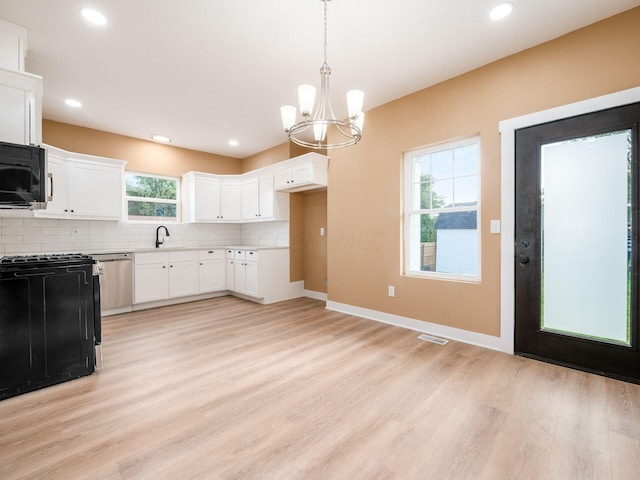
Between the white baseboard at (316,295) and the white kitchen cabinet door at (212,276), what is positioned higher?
the white kitchen cabinet door at (212,276)

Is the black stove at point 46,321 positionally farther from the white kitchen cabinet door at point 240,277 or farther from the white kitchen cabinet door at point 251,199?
the white kitchen cabinet door at point 251,199

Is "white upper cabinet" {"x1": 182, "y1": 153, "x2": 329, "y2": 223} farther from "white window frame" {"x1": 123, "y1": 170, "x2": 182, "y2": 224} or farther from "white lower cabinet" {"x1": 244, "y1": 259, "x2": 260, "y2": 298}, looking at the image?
"white lower cabinet" {"x1": 244, "y1": 259, "x2": 260, "y2": 298}

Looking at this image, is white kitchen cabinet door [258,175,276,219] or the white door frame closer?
the white door frame

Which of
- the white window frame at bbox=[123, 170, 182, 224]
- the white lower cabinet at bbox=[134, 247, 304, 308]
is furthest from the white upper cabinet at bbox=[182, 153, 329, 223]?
the white lower cabinet at bbox=[134, 247, 304, 308]

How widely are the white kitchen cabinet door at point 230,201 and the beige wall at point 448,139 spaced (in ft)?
7.14

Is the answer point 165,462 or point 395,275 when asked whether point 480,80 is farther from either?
point 165,462

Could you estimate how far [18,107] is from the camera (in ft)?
7.82

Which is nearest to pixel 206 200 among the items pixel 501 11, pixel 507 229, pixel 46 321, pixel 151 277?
pixel 151 277

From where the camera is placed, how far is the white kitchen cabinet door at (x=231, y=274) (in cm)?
531

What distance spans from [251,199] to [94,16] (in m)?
3.39

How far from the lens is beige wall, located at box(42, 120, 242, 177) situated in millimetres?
4352

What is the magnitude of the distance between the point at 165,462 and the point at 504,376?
2.39m

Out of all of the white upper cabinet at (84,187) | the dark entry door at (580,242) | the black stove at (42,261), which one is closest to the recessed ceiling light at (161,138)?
the white upper cabinet at (84,187)

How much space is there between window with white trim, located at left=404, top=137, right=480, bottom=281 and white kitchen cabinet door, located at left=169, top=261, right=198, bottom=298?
11.4 feet
